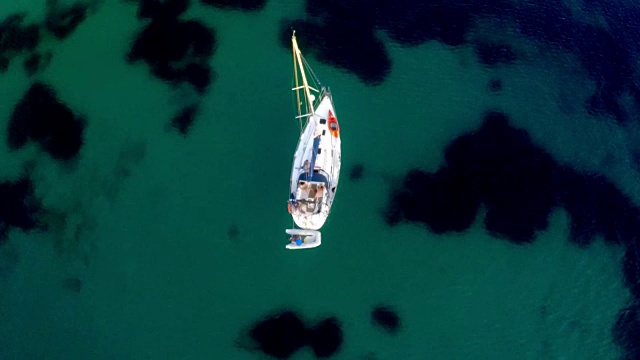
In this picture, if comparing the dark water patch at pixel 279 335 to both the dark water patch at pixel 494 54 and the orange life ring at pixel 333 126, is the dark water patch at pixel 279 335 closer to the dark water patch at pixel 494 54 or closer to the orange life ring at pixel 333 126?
the orange life ring at pixel 333 126

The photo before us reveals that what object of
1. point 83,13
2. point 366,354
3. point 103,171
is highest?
point 83,13

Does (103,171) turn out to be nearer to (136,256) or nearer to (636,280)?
(136,256)

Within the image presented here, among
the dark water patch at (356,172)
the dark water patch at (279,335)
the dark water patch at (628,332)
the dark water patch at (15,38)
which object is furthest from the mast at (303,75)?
the dark water patch at (628,332)

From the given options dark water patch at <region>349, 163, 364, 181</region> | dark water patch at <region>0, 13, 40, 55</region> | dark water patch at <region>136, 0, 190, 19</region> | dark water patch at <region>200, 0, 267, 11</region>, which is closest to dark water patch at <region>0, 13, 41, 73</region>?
dark water patch at <region>0, 13, 40, 55</region>

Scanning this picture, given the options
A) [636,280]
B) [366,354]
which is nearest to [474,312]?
[366,354]

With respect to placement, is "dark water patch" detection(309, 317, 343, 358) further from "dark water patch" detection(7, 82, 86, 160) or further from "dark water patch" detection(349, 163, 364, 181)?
"dark water patch" detection(7, 82, 86, 160)

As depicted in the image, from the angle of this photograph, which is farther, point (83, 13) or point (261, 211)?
point (83, 13)
